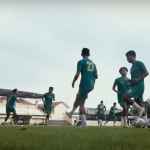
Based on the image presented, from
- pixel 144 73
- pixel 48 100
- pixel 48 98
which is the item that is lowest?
pixel 144 73

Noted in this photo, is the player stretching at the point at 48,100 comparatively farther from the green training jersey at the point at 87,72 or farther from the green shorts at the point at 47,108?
the green training jersey at the point at 87,72

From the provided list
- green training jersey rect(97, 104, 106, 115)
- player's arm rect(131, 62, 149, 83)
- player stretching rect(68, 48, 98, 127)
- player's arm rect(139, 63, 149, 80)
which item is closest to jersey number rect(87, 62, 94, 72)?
player stretching rect(68, 48, 98, 127)

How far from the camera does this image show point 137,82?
13.9 m

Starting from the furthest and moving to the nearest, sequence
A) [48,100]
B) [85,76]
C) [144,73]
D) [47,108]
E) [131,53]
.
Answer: [47,108] → [48,100] → [85,76] → [131,53] → [144,73]

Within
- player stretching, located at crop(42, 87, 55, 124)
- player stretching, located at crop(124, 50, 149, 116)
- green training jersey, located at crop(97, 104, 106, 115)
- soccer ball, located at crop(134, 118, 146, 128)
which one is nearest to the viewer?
soccer ball, located at crop(134, 118, 146, 128)

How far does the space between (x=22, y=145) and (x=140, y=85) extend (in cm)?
792

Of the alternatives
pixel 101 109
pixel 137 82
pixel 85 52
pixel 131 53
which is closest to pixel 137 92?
pixel 137 82

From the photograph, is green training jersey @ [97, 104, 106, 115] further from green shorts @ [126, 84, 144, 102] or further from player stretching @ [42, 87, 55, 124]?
green shorts @ [126, 84, 144, 102]

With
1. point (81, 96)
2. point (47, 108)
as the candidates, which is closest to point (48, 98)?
point (47, 108)

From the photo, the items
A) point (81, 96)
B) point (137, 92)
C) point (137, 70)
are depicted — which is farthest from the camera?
point (81, 96)

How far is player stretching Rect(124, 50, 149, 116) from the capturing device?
13672mm

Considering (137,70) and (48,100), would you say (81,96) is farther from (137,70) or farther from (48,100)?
(48,100)

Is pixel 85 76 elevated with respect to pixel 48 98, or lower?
lower

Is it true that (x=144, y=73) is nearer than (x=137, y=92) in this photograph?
Yes
